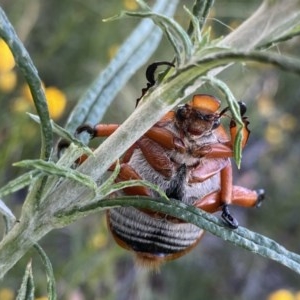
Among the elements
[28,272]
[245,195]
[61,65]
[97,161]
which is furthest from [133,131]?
[61,65]

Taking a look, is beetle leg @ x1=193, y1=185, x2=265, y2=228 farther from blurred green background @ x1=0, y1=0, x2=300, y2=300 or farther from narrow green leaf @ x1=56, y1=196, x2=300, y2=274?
blurred green background @ x1=0, y1=0, x2=300, y2=300

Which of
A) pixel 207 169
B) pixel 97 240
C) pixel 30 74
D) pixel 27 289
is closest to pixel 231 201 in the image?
pixel 207 169

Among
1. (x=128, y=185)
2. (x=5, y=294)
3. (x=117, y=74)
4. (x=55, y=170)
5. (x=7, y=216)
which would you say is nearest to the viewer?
(x=55, y=170)

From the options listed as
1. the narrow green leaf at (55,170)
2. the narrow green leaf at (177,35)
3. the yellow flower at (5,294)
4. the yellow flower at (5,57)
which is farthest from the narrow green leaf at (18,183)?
the yellow flower at (5,294)

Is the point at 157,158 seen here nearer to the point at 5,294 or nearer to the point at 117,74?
the point at 117,74

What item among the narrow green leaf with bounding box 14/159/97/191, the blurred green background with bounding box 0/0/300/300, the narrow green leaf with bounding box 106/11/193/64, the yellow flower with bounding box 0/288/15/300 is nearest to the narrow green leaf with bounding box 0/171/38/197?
the narrow green leaf with bounding box 14/159/97/191

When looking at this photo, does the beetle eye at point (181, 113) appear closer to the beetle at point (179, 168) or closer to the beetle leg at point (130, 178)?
the beetle at point (179, 168)

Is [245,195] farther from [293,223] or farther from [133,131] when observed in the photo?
[293,223]
